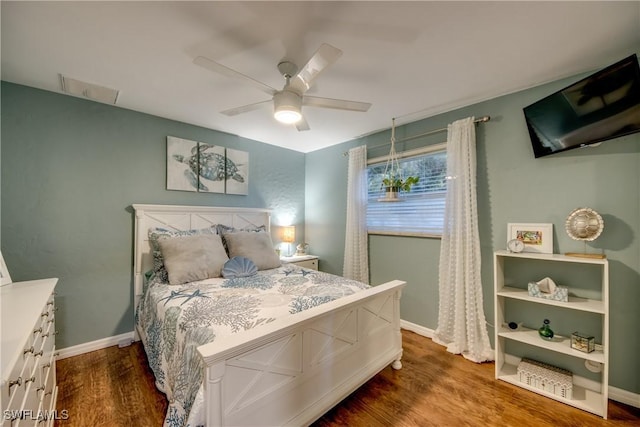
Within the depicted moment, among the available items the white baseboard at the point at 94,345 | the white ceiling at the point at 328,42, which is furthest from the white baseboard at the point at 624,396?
the white baseboard at the point at 94,345

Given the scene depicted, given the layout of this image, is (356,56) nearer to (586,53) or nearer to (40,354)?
(586,53)

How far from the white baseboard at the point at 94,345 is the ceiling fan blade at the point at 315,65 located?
2.91 meters

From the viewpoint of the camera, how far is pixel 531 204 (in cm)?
221

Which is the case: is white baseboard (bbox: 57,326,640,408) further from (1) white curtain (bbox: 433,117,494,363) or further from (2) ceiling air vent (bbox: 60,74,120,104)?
(2) ceiling air vent (bbox: 60,74,120,104)

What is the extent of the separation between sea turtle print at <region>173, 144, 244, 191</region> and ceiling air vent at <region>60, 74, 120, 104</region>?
0.76 meters

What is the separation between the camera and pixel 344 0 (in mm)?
1330

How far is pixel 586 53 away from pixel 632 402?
7.97 ft

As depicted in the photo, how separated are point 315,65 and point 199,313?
1615 millimetres

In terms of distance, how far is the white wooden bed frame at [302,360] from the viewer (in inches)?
45.6

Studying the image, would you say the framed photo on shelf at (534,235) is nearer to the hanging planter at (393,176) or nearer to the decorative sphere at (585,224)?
the decorative sphere at (585,224)

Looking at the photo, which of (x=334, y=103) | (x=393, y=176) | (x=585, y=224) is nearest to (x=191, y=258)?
(x=334, y=103)

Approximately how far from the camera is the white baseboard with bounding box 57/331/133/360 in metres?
2.34

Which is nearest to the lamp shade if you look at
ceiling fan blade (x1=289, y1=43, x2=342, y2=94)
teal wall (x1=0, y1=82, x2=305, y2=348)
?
teal wall (x1=0, y1=82, x2=305, y2=348)

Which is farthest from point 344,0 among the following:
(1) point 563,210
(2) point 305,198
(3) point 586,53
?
(2) point 305,198
